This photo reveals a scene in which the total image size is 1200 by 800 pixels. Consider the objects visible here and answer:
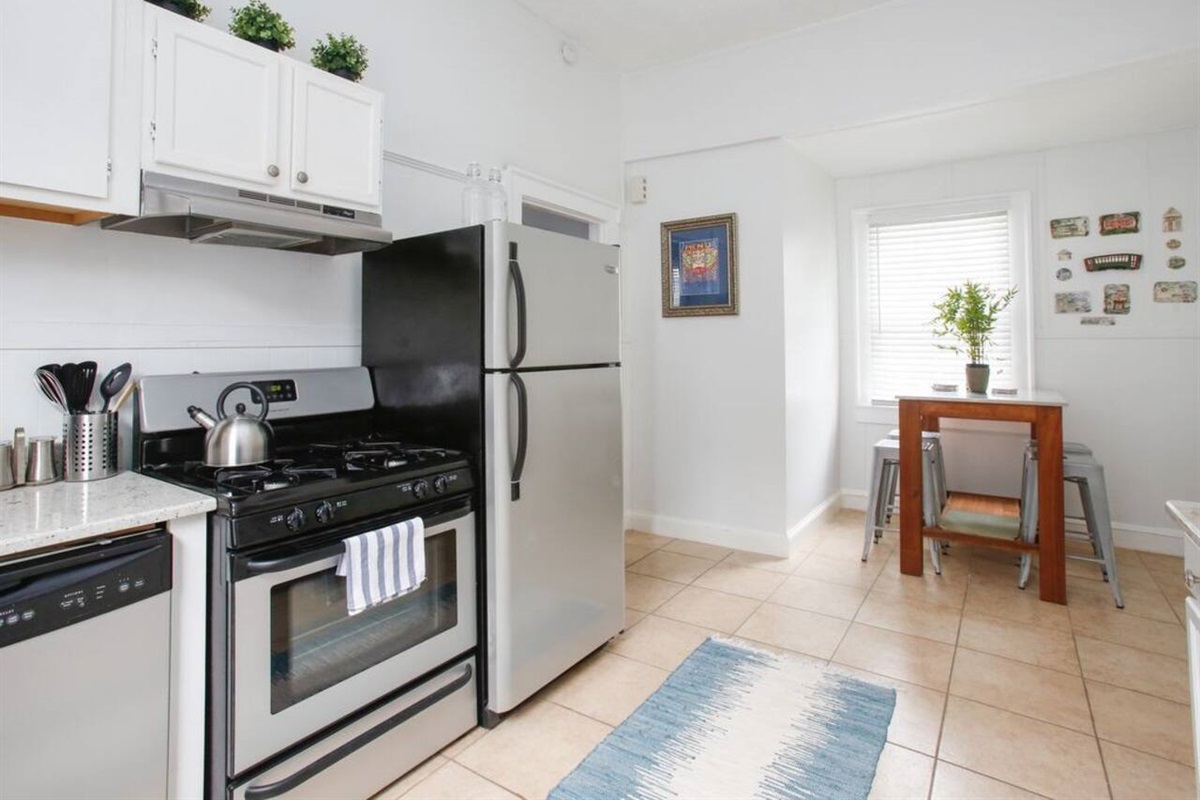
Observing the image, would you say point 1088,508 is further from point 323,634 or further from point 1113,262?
point 323,634

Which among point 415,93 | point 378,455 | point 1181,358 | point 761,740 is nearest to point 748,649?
point 761,740

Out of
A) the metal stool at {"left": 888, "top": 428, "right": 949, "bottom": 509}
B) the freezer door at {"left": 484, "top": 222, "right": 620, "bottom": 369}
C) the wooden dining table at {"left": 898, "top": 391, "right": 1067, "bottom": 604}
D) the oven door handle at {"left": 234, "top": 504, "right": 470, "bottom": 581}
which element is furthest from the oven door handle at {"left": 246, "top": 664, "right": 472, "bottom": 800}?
the metal stool at {"left": 888, "top": 428, "right": 949, "bottom": 509}

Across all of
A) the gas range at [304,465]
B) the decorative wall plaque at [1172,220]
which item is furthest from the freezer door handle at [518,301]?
the decorative wall plaque at [1172,220]

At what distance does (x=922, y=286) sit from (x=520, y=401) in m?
3.59

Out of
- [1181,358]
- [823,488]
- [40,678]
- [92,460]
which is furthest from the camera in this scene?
[823,488]

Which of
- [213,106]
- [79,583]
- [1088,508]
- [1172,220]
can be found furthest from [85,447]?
[1172,220]

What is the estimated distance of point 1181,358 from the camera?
3.63m

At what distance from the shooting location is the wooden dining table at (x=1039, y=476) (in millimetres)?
3043

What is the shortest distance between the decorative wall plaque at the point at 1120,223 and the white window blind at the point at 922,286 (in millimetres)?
502

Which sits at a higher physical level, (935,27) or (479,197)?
(935,27)

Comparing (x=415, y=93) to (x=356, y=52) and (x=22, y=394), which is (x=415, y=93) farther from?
(x=22, y=394)

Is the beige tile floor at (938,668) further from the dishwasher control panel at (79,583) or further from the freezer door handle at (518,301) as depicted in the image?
the freezer door handle at (518,301)

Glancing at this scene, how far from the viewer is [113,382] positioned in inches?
70.2

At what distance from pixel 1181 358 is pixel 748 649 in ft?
10.6
